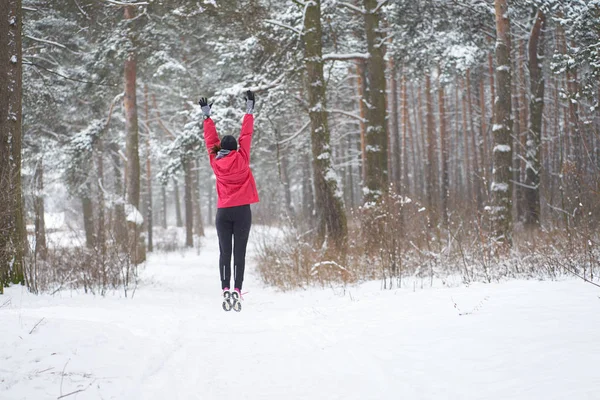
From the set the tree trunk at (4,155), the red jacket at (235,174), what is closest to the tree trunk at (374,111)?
the red jacket at (235,174)

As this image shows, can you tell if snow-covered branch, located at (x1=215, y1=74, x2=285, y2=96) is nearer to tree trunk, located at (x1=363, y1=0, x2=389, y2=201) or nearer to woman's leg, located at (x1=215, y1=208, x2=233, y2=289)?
tree trunk, located at (x1=363, y1=0, x2=389, y2=201)

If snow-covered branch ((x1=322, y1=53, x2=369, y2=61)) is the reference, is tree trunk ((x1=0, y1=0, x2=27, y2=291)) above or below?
below

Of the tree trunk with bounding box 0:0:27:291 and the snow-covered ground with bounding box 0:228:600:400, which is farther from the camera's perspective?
the tree trunk with bounding box 0:0:27:291

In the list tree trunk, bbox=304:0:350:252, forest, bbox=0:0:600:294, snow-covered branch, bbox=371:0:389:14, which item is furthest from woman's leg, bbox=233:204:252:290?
snow-covered branch, bbox=371:0:389:14

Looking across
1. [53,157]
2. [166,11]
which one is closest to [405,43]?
[166,11]

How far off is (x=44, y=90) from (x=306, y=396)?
12.1m

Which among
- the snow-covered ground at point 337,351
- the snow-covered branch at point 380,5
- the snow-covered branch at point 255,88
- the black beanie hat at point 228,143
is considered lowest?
the snow-covered ground at point 337,351

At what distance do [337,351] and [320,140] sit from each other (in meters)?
5.92

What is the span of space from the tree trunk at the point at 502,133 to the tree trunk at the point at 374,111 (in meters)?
2.42

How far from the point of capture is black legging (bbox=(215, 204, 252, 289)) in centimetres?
586

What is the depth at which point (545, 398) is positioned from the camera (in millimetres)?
2273

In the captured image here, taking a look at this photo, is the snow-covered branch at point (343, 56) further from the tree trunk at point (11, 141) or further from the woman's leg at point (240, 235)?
the tree trunk at point (11, 141)

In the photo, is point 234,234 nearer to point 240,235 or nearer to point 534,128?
point 240,235

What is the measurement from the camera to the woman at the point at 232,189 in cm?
579
